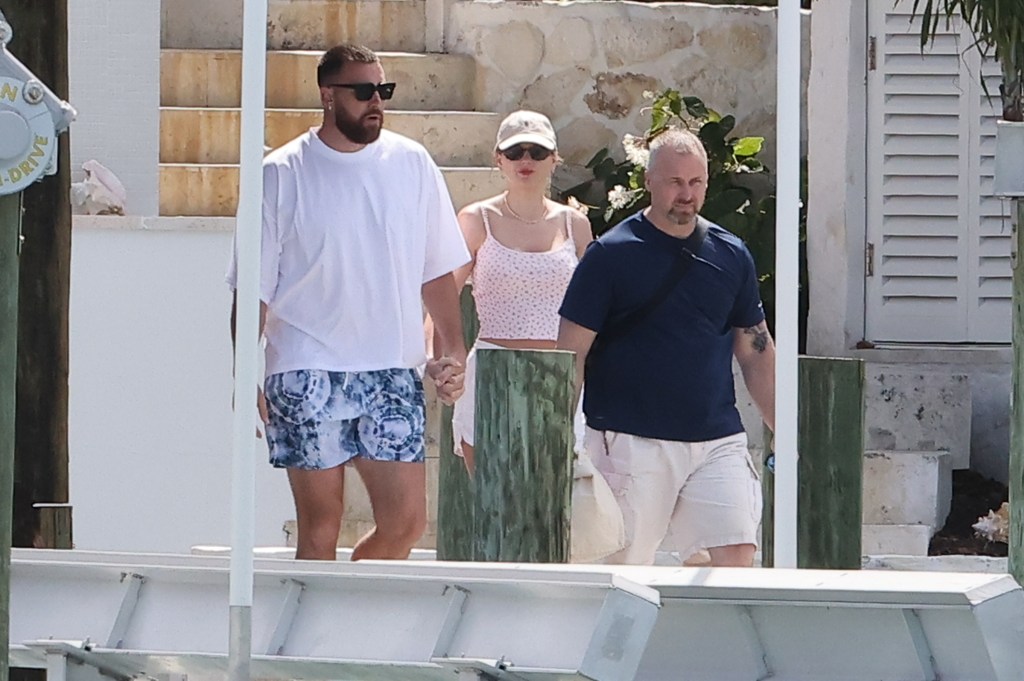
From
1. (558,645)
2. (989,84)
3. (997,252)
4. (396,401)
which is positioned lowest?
(558,645)

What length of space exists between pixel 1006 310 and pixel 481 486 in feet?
13.3

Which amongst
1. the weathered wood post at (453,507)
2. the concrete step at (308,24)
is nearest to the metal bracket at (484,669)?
the weathered wood post at (453,507)

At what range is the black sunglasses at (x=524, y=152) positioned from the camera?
21.3 feet

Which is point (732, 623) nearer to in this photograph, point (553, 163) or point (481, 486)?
point (481, 486)

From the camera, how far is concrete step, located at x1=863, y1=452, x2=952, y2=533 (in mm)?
8250

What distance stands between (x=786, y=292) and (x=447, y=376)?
1.38m

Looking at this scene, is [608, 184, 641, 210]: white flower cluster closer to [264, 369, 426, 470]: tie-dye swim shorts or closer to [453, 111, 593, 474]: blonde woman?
[453, 111, 593, 474]: blonde woman

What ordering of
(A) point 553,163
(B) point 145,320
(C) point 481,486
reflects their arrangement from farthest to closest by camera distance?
1. (B) point 145,320
2. (A) point 553,163
3. (C) point 481,486

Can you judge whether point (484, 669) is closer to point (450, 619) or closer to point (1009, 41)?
point (450, 619)

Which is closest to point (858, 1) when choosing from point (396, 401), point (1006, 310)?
point (1006, 310)

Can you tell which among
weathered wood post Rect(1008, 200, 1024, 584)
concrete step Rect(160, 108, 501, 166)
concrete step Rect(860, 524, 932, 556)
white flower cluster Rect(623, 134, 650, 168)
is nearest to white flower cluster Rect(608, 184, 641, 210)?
white flower cluster Rect(623, 134, 650, 168)

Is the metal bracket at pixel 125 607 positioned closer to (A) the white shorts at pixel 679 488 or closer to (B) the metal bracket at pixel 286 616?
(B) the metal bracket at pixel 286 616

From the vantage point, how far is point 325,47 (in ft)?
34.6

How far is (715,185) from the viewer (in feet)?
31.8
